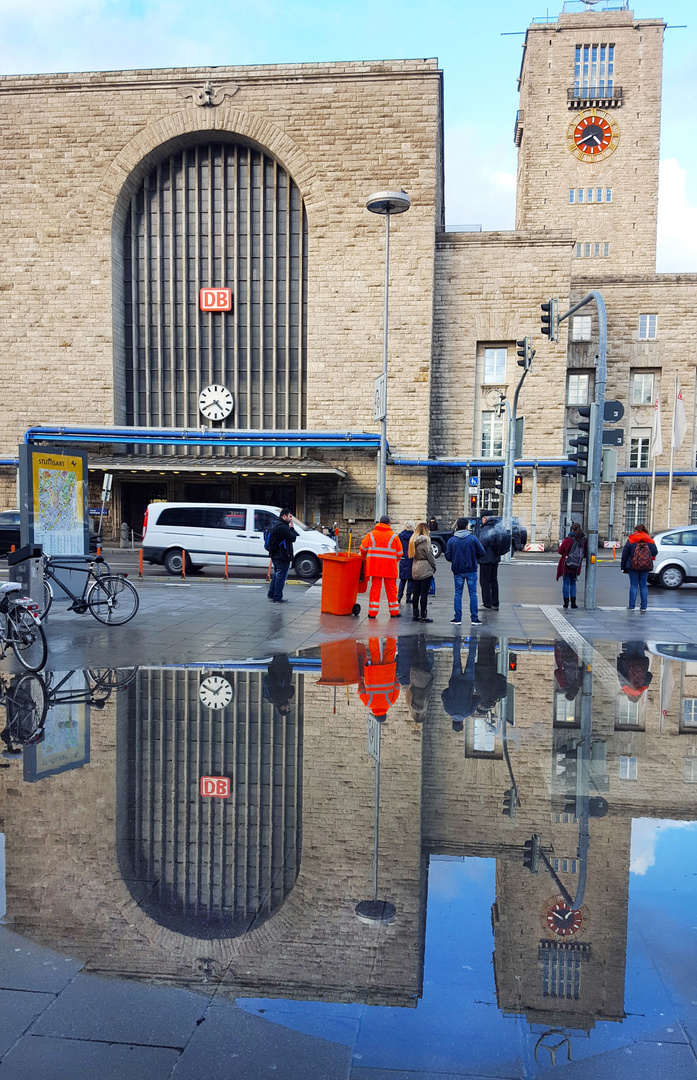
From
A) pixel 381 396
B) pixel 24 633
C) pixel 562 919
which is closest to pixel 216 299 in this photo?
pixel 381 396

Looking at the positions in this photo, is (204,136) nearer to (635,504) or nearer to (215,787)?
(635,504)

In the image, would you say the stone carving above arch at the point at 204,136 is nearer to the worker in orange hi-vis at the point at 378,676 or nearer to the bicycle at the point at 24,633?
the worker in orange hi-vis at the point at 378,676

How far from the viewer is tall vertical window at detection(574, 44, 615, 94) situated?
156 feet

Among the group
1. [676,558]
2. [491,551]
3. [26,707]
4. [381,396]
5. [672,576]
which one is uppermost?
[381,396]

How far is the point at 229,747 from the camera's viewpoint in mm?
5684

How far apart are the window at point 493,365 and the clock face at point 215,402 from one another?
11.6 m

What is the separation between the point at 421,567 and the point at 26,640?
6.32m

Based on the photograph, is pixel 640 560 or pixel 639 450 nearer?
pixel 640 560

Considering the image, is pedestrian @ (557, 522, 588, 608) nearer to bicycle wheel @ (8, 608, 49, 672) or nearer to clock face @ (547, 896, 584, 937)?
bicycle wheel @ (8, 608, 49, 672)

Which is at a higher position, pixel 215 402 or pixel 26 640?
pixel 215 402

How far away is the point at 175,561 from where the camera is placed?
18781 millimetres

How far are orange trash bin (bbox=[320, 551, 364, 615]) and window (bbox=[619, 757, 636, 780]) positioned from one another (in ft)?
23.9

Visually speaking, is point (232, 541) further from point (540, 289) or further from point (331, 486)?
point (540, 289)

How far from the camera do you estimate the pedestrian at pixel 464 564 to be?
12109 mm
